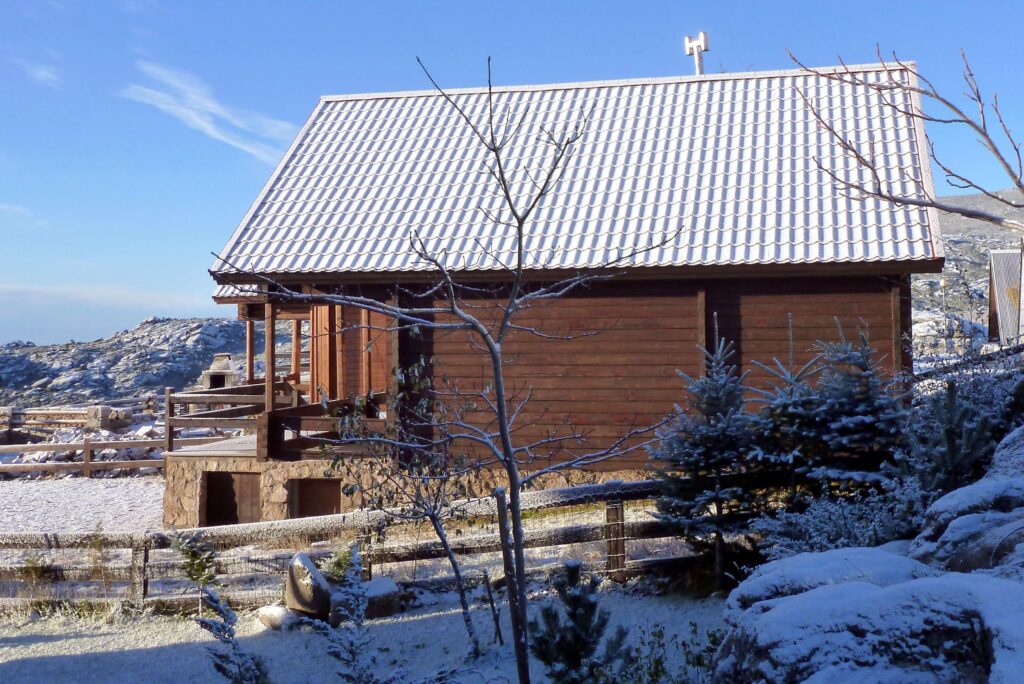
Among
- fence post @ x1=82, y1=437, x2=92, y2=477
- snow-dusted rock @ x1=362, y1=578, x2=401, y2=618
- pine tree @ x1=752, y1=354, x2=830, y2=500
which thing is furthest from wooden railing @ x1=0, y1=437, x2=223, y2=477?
pine tree @ x1=752, y1=354, x2=830, y2=500

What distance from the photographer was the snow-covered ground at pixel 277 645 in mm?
6895

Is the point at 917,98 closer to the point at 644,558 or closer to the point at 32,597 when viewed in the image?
the point at 644,558

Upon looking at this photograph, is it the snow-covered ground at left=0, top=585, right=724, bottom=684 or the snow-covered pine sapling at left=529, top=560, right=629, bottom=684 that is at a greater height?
the snow-covered pine sapling at left=529, top=560, right=629, bottom=684

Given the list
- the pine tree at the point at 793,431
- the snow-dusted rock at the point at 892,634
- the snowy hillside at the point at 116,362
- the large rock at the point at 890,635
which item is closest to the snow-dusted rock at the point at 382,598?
the pine tree at the point at 793,431

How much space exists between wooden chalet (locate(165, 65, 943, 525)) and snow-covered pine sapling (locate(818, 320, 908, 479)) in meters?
3.27

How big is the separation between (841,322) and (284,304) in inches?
328

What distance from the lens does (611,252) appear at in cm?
1223

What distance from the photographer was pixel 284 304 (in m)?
14.7

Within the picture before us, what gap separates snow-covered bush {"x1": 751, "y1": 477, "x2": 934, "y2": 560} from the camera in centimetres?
616

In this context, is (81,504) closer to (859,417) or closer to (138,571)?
(138,571)

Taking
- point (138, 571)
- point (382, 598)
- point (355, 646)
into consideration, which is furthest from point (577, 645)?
point (138, 571)

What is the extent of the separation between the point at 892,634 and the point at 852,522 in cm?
365

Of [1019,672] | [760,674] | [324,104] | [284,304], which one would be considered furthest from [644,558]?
[324,104]

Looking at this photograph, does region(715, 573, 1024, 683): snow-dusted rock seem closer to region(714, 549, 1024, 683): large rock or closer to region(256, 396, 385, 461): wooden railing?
region(714, 549, 1024, 683): large rock
